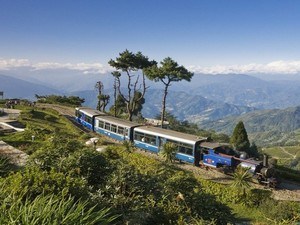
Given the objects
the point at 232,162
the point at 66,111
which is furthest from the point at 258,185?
the point at 66,111

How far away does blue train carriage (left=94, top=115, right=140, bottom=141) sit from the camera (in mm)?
37438

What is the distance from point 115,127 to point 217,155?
1497 centimetres

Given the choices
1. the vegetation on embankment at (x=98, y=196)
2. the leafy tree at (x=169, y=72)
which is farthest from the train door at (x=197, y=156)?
the leafy tree at (x=169, y=72)

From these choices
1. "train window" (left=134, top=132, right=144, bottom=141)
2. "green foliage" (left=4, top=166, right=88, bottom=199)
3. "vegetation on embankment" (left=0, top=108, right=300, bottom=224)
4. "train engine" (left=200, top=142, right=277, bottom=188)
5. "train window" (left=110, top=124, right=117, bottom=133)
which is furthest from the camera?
"train window" (left=110, top=124, right=117, bottom=133)

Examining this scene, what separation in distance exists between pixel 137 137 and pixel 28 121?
17.3 meters

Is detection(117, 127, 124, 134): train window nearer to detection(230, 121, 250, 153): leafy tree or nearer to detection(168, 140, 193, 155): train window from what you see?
detection(168, 140, 193, 155): train window

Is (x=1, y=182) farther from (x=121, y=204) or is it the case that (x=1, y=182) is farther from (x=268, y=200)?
(x=268, y=200)

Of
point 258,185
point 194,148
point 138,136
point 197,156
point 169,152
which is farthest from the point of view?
point 138,136

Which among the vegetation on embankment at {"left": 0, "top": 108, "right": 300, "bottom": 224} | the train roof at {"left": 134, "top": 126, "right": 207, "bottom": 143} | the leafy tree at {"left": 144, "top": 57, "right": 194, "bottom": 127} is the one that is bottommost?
the train roof at {"left": 134, "top": 126, "right": 207, "bottom": 143}

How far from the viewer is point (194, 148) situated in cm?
3011

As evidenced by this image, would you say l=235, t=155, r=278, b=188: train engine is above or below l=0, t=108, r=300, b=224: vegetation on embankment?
below

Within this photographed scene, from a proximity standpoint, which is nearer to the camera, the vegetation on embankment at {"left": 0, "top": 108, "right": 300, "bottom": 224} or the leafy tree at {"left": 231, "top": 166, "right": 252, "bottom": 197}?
the vegetation on embankment at {"left": 0, "top": 108, "right": 300, "bottom": 224}

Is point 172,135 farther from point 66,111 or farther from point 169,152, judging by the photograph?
point 66,111

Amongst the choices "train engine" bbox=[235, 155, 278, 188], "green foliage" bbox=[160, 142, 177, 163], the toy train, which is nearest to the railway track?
the toy train
